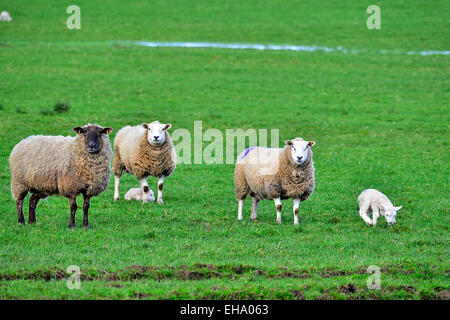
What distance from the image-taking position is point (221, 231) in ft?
43.0

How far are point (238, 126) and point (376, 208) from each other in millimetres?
13450

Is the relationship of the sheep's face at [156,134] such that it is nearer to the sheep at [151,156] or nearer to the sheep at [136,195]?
the sheep at [151,156]

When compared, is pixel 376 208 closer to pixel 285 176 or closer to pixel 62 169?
pixel 285 176

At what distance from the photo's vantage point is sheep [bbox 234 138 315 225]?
551 inches

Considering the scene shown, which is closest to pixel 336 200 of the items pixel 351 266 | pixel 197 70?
pixel 351 266

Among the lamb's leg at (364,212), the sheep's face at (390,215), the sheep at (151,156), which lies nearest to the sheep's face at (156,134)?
the sheep at (151,156)

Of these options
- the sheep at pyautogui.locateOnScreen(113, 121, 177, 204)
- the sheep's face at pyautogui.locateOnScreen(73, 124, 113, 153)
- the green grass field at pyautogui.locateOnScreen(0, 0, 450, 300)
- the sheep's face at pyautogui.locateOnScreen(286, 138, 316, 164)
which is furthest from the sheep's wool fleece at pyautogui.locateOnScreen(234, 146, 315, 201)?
the sheep's face at pyautogui.locateOnScreen(73, 124, 113, 153)

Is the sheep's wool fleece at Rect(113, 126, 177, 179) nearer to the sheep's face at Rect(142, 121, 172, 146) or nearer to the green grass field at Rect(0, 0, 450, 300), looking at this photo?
the sheep's face at Rect(142, 121, 172, 146)

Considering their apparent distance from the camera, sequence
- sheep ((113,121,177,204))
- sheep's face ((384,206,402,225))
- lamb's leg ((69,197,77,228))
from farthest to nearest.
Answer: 1. sheep ((113,121,177,204))
2. sheep's face ((384,206,402,225))
3. lamb's leg ((69,197,77,228))

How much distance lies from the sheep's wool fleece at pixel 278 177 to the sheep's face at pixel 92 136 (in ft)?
10.5

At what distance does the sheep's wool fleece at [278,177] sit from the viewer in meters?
14.0

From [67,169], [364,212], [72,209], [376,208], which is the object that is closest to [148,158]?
[67,169]

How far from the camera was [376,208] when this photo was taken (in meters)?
14.1

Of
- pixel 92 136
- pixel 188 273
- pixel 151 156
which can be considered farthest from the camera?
pixel 151 156
